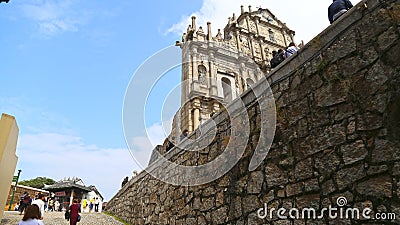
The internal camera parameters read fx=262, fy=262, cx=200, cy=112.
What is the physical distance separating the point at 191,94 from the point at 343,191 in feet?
54.2

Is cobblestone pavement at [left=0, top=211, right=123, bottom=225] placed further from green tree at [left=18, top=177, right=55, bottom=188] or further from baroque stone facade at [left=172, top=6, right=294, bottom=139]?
green tree at [left=18, top=177, right=55, bottom=188]

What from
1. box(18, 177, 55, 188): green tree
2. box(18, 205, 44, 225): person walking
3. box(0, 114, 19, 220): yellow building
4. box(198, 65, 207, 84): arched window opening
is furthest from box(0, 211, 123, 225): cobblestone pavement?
box(18, 177, 55, 188): green tree

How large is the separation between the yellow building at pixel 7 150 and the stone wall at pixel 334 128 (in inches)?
215

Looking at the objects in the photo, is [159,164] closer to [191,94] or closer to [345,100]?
[345,100]

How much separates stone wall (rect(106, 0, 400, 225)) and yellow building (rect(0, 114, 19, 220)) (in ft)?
18.0

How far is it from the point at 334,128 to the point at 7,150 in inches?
294

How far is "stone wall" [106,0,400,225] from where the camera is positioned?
104 inches

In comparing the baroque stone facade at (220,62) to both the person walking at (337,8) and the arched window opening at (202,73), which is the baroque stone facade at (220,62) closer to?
the arched window opening at (202,73)

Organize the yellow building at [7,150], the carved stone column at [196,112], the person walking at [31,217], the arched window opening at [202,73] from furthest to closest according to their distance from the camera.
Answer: the arched window opening at [202,73] < the carved stone column at [196,112] < the yellow building at [7,150] < the person walking at [31,217]

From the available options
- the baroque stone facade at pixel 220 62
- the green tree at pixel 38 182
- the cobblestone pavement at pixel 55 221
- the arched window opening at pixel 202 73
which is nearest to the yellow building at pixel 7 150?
the cobblestone pavement at pixel 55 221

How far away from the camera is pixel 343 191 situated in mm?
2891

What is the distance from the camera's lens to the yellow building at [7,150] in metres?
6.36

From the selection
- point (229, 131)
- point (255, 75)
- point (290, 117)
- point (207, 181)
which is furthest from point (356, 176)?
point (255, 75)

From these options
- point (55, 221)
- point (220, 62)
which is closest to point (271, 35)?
point (220, 62)
